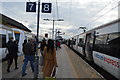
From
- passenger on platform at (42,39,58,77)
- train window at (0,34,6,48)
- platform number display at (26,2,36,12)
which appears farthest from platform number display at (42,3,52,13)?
train window at (0,34,6,48)

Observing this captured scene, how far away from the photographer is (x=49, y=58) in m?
5.27

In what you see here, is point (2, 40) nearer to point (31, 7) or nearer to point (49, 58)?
point (31, 7)

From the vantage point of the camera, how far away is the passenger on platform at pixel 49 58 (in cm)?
526

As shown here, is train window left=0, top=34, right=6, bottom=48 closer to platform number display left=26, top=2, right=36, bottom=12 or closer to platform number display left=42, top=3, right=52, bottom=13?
platform number display left=26, top=2, right=36, bottom=12

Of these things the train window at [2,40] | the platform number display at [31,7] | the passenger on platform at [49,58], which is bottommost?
the passenger on platform at [49,58]

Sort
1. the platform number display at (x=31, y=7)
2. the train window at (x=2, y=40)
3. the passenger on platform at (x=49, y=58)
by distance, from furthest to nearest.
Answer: the train window at (x=2, y=40) → the platform number display at (x=31, y=7) → the passenger on platform at (x=49, y=58)

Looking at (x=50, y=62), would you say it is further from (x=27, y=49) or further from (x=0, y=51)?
(x=0, y=51)

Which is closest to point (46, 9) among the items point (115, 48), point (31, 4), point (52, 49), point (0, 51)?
point (31, 4)

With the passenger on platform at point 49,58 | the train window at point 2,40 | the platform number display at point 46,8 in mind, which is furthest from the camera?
the train window at point 2,40

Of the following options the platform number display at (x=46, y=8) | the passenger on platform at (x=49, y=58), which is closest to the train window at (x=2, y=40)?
the platform number display at (x=46, y=8)

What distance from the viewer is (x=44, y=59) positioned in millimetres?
5406

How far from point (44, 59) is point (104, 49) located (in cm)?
415

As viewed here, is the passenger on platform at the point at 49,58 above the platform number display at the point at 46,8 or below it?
below

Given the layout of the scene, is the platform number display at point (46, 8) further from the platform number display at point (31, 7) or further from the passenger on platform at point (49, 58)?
the passenger on platform at point (49, 58)
